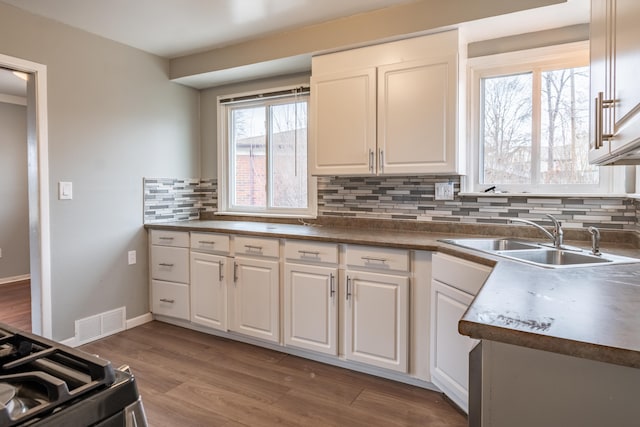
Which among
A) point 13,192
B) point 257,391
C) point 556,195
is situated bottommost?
point 257,391

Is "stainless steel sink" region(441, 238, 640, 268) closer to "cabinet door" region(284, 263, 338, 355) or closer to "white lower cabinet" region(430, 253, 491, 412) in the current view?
"white lower cabinet" region(430, 253, 491, 412)

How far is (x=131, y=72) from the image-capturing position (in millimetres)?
3178

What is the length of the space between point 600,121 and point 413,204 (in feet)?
5.17

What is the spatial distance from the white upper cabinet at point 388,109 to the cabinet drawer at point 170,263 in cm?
132

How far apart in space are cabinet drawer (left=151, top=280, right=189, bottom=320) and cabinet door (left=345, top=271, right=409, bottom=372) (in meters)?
Answer: 1.49

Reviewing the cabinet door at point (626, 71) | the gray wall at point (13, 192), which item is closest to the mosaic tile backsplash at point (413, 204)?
the cabinet door at point (626, 71)

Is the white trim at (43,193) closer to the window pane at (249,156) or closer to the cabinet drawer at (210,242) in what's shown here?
the cabinet drawer at (210,242)

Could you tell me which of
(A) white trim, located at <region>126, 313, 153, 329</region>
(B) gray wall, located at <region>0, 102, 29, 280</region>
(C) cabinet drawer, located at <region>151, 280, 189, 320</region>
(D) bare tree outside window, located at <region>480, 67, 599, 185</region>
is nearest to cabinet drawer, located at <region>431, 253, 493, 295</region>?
(D) bare tree outside window, located at <region>480, 67, 599, 185</region>

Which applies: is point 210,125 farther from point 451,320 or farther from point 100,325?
point 451,320

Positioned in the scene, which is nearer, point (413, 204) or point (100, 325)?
point (413, 204)

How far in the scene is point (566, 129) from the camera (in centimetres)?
234

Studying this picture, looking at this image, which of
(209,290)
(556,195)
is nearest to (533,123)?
(556,195)

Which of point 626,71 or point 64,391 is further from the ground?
point 626,71

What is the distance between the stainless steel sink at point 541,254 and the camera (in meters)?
1.61
